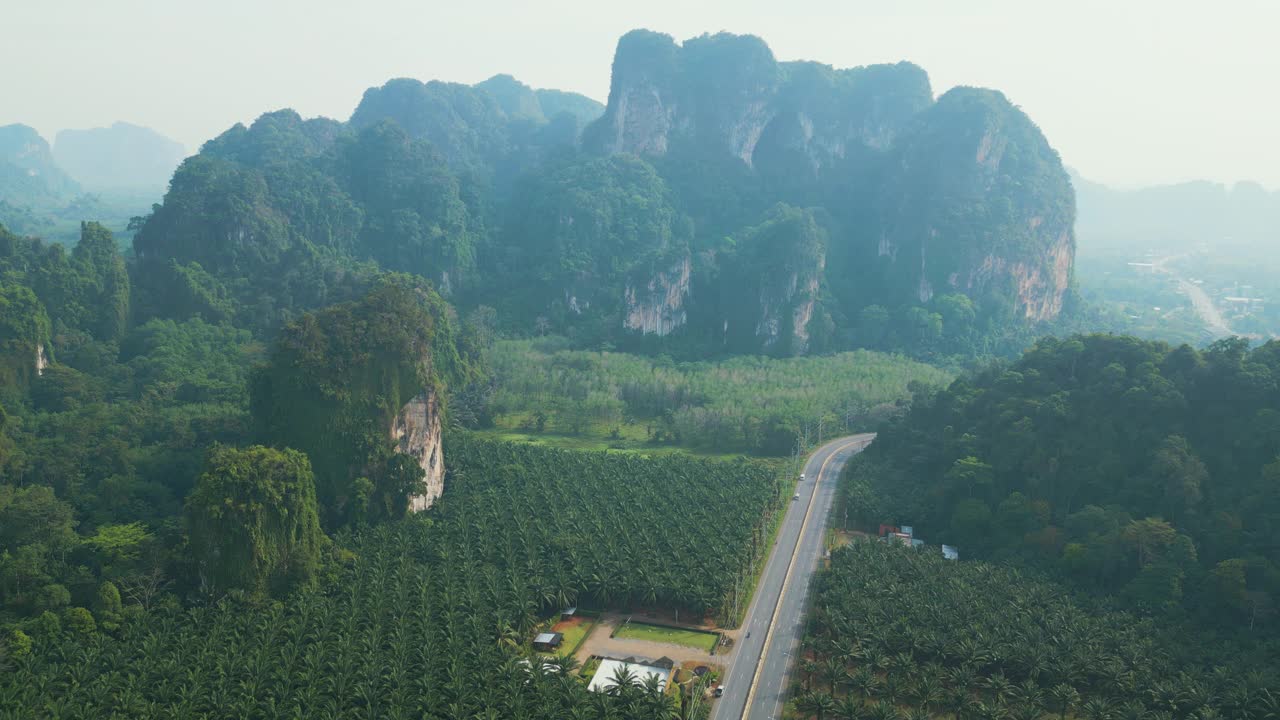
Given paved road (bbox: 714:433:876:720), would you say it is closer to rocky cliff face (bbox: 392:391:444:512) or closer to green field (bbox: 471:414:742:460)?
green field (bbox: 471:414:742:460)

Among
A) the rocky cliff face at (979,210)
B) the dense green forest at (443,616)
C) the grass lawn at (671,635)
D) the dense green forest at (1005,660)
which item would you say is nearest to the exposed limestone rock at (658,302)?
the rocky cliff face at (979,210)

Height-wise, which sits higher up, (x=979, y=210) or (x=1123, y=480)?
(x=979, y=210)

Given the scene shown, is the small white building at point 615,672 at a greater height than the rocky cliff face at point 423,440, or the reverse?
the rocky cliff face at point 423,440

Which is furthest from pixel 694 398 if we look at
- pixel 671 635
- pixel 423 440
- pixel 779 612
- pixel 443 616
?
pixel 443 616

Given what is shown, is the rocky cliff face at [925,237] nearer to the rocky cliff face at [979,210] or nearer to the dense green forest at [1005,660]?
the rocky cliff face at [979,210]

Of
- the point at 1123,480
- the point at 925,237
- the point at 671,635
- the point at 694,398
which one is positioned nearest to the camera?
the point at 671,635

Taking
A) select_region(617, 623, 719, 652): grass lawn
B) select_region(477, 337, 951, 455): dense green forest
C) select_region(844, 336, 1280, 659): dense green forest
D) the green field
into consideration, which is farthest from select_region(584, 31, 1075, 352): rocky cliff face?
select_region(617, 623, 719, 652): grass lawn

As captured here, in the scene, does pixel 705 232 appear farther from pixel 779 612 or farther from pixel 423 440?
pixel 779 612
